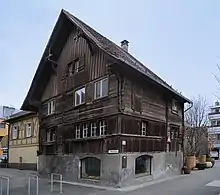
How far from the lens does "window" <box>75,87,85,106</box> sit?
74.4 feet

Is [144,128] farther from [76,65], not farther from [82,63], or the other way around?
[76,65]

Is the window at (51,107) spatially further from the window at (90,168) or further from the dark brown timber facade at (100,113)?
the window at (90,168)

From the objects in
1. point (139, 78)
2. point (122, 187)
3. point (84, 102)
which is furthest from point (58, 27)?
point (122, 187)

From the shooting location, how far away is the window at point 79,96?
22.7 meters

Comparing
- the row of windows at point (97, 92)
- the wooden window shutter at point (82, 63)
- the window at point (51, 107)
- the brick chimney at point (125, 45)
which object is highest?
the brick chimney at point (125, 45)

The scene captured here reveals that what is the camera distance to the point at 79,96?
75.9 ft

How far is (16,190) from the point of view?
18.2 metres

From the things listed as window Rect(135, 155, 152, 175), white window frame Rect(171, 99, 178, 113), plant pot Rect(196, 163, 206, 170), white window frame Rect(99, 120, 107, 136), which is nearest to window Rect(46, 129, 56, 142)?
white window frame Rect(99, 120, 107, 136)

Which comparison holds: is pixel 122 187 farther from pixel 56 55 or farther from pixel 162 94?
pixel 56 55

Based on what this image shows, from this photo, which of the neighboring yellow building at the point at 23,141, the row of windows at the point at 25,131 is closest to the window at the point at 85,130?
the neighboring yellow building at the point at 23,141

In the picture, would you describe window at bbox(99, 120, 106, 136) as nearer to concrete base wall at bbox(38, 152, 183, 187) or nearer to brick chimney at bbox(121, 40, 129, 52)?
concrete base wall at bbox(38, 152, 183, 187)

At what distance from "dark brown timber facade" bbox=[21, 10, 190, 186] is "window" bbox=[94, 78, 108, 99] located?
0.01 m

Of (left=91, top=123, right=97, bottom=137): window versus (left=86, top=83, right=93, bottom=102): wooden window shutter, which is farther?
(left=86, top=83, right=93, bottom=102): wooden window shutter

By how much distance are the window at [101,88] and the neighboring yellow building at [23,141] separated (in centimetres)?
1351
